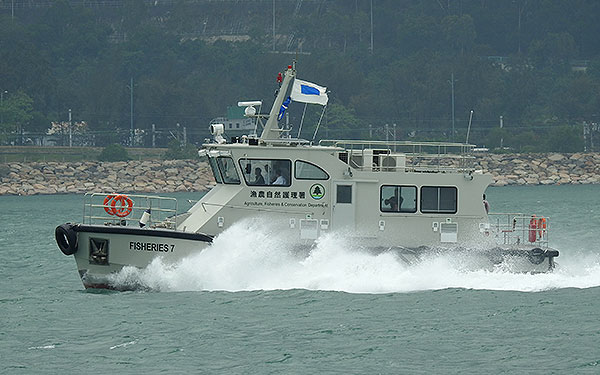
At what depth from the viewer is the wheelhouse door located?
23.0 meters

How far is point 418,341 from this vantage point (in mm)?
19094

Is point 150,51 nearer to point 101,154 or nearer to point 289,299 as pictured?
point 101,154

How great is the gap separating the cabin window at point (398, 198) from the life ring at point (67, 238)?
5.96 meters

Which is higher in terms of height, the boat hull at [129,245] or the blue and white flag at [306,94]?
the blue and white flag at [306,94]

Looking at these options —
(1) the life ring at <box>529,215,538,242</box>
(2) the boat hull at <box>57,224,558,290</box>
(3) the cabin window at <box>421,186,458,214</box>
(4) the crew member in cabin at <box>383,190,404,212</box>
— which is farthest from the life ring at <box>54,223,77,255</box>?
(1) the life ring at <box>529,215,538,242</box>

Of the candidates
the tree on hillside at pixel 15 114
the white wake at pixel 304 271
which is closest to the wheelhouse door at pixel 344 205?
the white wake at pixel 304 271

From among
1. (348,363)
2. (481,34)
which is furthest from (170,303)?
(481,34)

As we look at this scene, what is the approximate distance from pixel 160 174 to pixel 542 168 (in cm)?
3154

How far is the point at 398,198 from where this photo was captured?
23.3 m

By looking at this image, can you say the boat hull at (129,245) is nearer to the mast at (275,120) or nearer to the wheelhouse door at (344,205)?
the mast at (275,120)

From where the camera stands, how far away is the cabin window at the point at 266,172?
75.4 feet

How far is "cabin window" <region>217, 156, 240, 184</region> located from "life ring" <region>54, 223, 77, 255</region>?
3.11 m

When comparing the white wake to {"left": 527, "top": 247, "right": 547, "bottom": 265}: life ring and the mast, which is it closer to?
{"left": 527, "top": 247, "right": 547, "bottom": 265}: life ring

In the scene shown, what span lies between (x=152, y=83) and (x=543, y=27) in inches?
2206
